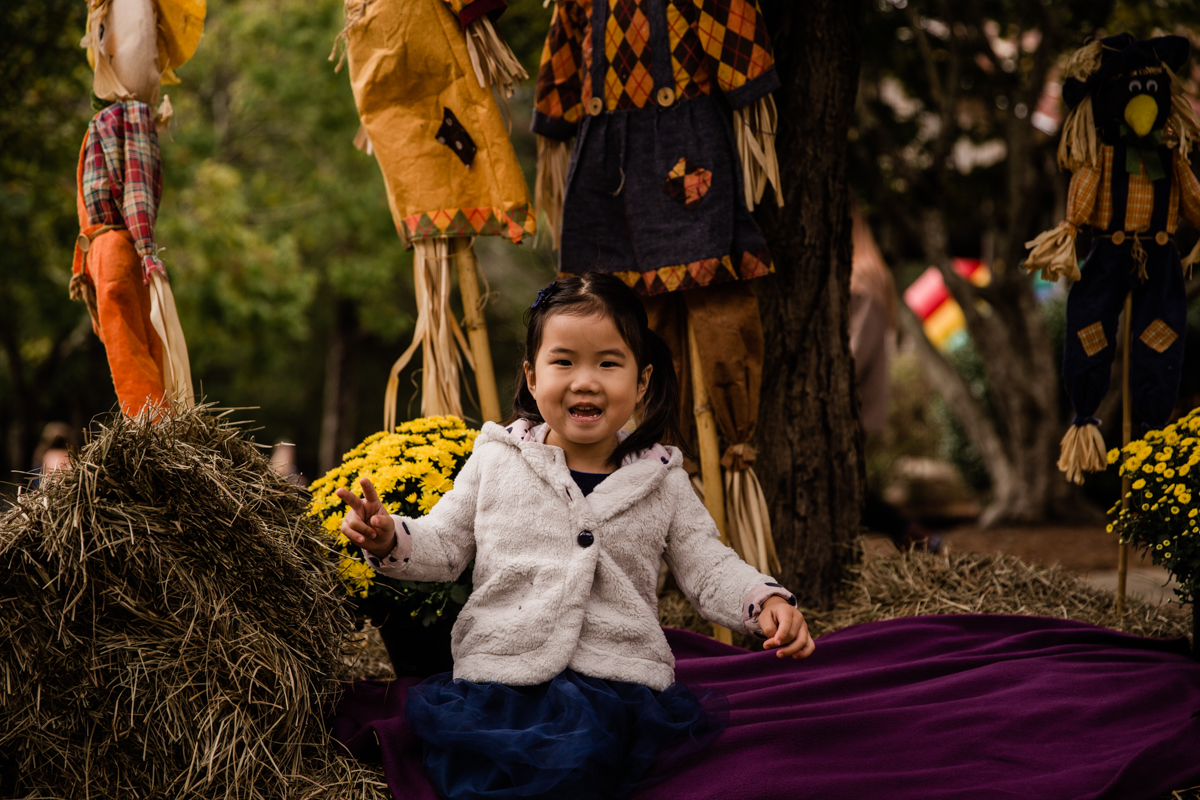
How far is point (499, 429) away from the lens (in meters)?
2.22

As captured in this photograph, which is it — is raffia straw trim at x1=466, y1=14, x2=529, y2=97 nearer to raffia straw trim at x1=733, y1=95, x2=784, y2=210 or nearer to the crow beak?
raffia straw trim at x1=733, y1=95, x2=784, y2=210

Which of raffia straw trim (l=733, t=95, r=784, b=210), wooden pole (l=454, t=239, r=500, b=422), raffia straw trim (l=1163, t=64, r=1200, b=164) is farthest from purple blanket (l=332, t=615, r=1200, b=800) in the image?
raffia straw trim (l=1163, t=64, r=1200, b=164)

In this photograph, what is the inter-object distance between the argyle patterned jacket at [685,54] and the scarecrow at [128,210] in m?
1.24

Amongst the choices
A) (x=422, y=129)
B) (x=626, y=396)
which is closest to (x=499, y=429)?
(x=626, y=396)

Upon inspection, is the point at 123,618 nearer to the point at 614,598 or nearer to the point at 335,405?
the point at 614,598

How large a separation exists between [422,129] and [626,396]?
1308 millimetres

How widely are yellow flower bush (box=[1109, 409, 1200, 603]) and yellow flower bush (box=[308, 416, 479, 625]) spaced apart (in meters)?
1.81

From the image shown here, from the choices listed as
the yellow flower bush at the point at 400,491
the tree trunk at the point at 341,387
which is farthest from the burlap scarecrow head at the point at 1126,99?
the tree trunk at the point at 341,387

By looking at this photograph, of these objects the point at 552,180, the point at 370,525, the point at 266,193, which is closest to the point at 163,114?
the point at 552,180

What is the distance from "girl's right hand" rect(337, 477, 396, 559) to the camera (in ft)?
6.20

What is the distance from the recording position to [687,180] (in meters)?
2.83

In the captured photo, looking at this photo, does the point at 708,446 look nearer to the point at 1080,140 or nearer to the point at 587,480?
the point at 587,480

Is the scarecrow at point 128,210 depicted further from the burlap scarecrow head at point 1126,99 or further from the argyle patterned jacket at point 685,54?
the burlap scarecrow head at point 1126,99

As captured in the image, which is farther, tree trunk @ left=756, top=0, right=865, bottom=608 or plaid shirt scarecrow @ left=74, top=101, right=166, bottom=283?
tree trunk @ left=756, top=0, right=865, bottom=608
